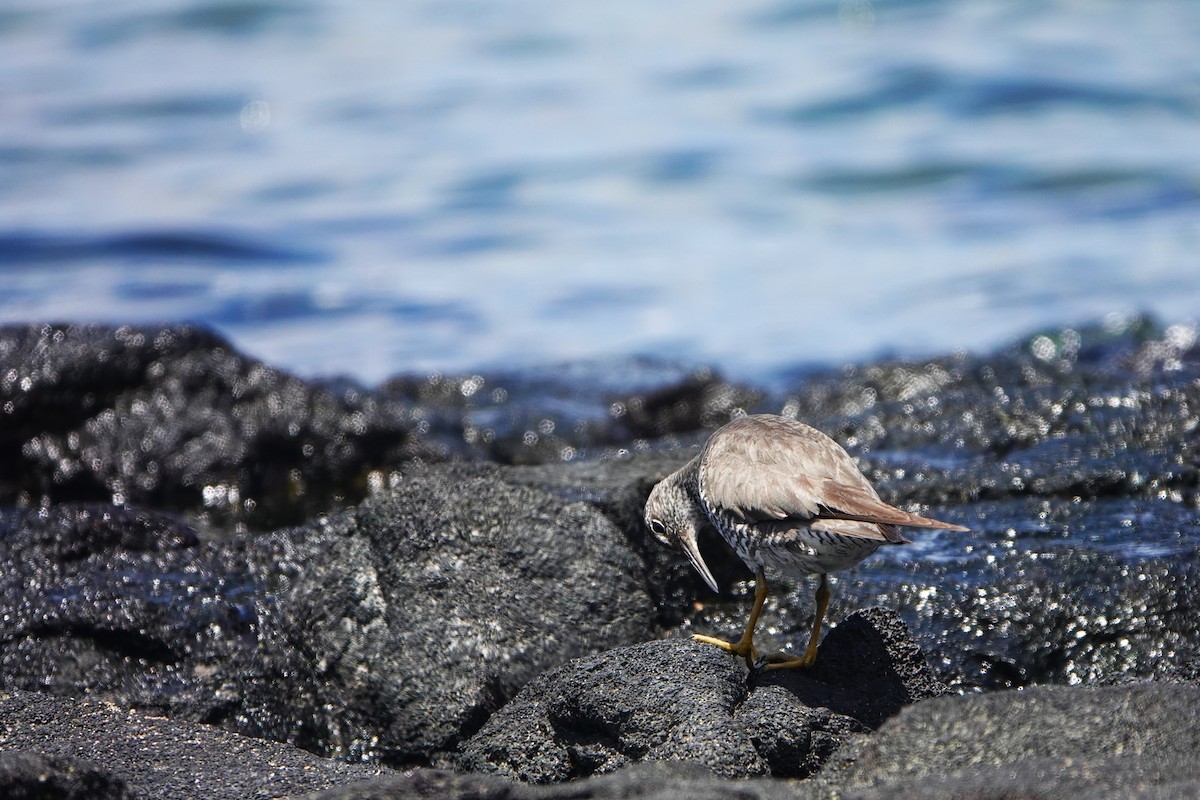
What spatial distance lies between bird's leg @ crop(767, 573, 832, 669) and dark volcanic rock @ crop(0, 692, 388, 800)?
1.40 m

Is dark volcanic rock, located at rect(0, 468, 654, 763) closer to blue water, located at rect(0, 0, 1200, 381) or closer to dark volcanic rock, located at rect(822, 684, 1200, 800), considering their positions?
dark volcanic rock, located at rect(822, 684, 1200, 800)

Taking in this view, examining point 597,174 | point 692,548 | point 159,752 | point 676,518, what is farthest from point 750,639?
point 597,174

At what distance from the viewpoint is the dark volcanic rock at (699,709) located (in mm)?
3920

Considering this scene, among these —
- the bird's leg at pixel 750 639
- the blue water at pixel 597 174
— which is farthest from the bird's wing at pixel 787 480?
the blue water at pixel 597 174

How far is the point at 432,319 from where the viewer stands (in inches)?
547

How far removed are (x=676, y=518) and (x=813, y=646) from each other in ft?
2.44

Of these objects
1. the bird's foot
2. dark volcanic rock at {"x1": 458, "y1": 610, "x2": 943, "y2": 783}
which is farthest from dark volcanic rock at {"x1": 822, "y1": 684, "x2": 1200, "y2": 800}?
the bird's foot

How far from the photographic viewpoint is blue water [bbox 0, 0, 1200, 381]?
13805 millimetres

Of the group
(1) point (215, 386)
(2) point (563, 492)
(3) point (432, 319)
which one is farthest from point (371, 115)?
(2) point (563, 492)

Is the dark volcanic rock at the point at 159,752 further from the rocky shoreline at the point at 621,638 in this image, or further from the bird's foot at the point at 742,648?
the bird's foot at the point at 742,648

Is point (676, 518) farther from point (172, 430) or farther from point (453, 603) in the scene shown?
point (172, 430)

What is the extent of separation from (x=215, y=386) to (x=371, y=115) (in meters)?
13.3

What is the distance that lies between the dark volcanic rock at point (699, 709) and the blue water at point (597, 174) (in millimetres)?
7897

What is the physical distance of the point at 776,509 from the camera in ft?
14.2
